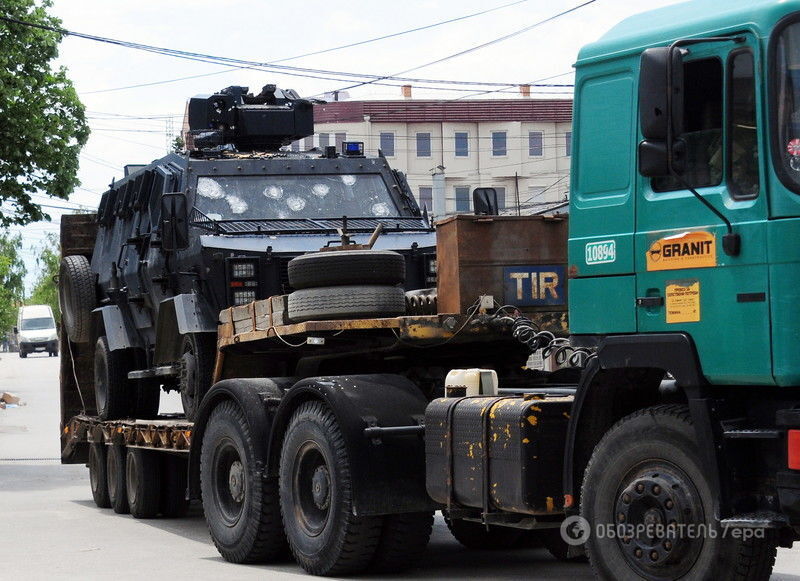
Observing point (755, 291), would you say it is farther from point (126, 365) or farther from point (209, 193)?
Answer: point (126, 365)

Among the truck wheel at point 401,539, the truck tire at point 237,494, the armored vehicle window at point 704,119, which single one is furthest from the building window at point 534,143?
the armored vehicle window at point 704,119

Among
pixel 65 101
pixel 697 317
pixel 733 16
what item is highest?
pixel 65 101

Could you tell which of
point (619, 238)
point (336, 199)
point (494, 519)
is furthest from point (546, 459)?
point (336, 199)

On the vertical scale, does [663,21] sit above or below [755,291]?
above

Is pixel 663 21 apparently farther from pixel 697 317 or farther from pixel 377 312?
pixel 377 312

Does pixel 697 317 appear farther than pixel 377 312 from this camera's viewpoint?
No

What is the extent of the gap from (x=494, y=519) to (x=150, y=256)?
266 inches

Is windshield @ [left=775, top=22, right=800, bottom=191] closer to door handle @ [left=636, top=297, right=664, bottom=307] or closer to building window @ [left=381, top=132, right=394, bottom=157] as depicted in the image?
door handle @ [left=636, top=297, right=664, bottom=307]

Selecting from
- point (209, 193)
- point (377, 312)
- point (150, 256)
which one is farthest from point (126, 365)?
point (377, 312)

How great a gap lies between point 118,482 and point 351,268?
235 inches

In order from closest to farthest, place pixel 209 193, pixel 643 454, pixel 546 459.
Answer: pixel 643 454, pixel 546 459, pixel 209 193

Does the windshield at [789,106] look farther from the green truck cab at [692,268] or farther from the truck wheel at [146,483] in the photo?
the truck wheel at [146,483]

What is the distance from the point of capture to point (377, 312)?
10.6 metres

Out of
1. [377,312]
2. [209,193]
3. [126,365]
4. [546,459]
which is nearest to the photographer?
[546,459]
